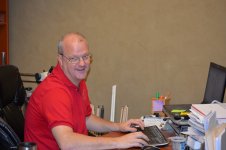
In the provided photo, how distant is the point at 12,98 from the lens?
7.46ft

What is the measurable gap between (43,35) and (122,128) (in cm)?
205

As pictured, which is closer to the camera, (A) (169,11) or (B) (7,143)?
(B) (7,143)

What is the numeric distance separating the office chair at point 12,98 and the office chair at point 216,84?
1286 millimetres

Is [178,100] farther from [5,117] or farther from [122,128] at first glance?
[5,117]

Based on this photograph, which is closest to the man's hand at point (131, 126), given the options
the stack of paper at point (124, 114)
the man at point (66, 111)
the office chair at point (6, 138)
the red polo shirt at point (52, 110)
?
the man at point (66, 111)

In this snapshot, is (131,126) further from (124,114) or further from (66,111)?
(124,114)

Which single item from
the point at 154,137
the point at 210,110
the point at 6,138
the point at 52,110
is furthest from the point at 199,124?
the point at 6,138

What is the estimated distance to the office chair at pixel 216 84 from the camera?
2.41m

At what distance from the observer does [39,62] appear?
13.5ft

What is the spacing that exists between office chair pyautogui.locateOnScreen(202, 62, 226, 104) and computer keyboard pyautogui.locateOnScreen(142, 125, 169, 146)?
19.7 inches

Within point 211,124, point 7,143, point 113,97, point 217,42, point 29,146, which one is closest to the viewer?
point 29,146

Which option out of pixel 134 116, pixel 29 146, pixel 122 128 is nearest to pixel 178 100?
pixel 134 116

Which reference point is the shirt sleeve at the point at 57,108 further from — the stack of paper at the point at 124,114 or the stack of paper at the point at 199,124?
the stack of paper at the point at 124,114

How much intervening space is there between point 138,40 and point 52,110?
2009mm
